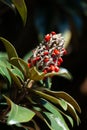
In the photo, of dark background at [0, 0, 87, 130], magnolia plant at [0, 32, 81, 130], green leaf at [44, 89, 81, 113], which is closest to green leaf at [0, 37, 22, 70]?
magnolia plant at [0, 32, 81, 130]

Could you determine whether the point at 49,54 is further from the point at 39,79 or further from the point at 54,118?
the point at 54,118

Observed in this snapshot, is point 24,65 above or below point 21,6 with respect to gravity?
below

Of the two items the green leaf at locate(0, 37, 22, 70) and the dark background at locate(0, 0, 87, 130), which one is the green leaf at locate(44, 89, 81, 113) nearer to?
the green leaf at locate(0, 37, 22, 70)

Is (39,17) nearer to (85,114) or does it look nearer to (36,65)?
(85,114)

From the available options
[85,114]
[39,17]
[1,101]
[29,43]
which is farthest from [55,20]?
[1,101]

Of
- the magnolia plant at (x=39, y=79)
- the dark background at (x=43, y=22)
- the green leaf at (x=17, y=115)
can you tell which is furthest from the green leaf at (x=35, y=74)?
the dark background at (x=43, y=22)

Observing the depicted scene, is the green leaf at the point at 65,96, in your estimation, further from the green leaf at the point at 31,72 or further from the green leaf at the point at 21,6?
the green leaf at the point at 21,6

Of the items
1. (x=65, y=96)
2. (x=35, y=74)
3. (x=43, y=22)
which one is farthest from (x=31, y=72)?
(x=43, y=22)

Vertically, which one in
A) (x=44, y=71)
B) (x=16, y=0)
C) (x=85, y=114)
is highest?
(x=16, y=0)
